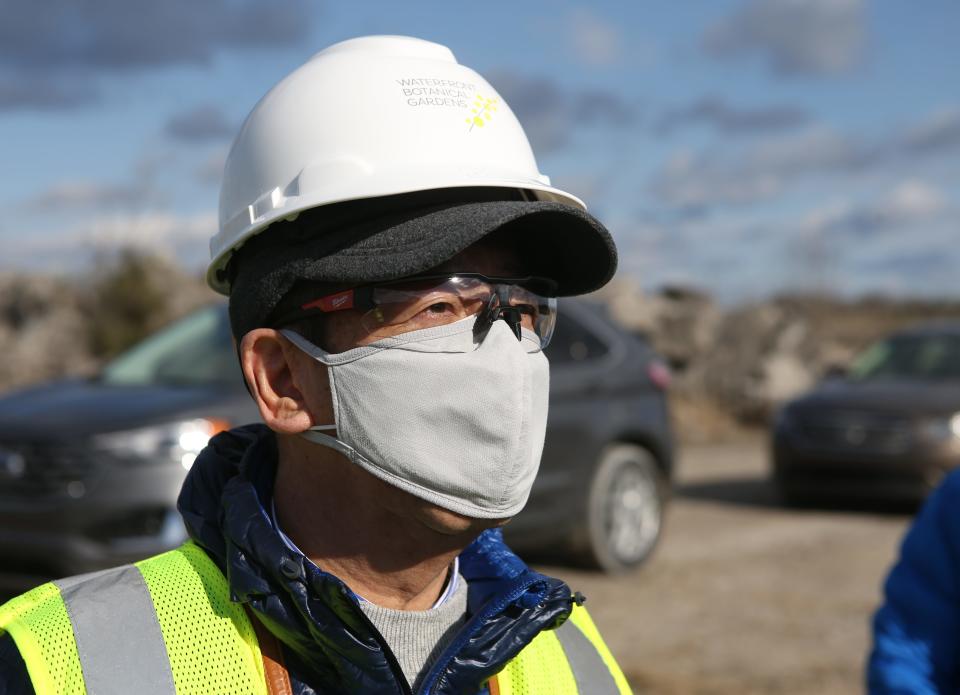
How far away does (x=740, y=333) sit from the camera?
19438 millimetres

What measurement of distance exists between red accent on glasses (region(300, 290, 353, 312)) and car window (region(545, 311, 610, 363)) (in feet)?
20.2

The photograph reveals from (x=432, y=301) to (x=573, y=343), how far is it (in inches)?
252

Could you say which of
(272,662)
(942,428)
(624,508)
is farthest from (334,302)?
(942,428)

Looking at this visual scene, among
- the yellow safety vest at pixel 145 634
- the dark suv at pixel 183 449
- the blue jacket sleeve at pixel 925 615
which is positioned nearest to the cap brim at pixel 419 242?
the yellow safety vest at pixel 145 634

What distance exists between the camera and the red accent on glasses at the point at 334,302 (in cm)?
186

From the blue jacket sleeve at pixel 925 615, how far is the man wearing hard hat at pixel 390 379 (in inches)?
47.4

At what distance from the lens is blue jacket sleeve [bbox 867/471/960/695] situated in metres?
2.90

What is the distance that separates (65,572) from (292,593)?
4.77 m

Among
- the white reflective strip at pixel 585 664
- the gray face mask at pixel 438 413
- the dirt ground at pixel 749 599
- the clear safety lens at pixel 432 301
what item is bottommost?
the dirt ground at pixel 749 599

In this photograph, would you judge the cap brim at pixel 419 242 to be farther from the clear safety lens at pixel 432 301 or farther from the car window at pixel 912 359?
the car window at pixel 912 359

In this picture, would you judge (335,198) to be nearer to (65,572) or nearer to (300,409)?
(300,409)

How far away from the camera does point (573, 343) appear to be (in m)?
8.27

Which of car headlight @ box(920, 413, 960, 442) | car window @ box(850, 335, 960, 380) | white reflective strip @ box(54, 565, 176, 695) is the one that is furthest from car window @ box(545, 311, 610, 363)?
white reflective strip @ box(54, 565, 176, 695)

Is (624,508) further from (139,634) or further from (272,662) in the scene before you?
(139,634)
